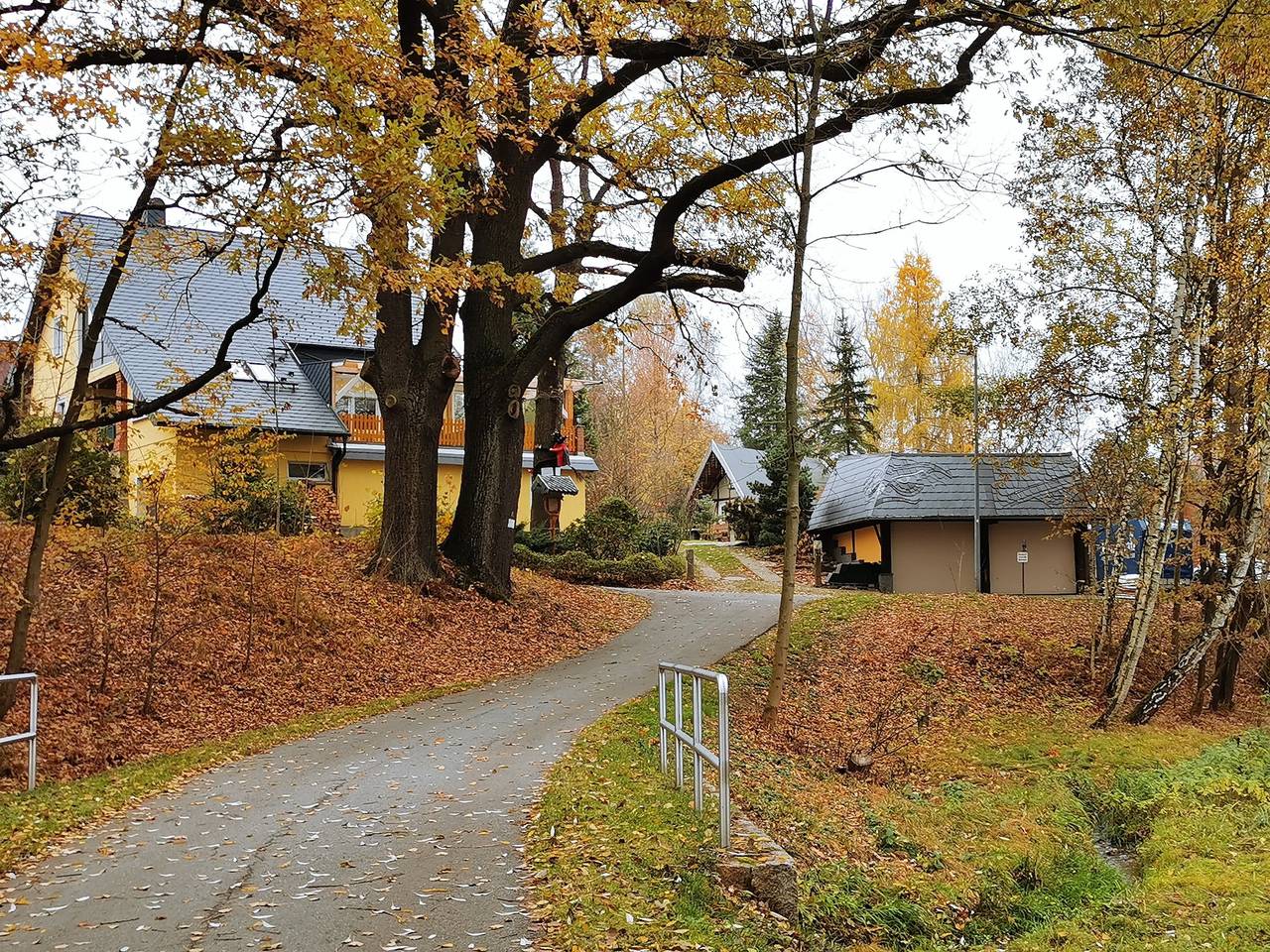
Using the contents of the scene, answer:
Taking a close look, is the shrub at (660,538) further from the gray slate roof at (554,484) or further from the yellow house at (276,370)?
the yellow house at (276,370)

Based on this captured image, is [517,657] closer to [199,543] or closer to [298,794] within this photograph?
[199,543]

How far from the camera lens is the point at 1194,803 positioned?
416 inches

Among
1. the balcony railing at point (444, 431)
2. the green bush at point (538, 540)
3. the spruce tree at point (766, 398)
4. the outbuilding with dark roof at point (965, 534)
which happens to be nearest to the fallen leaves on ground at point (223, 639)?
the balcony railing at point (444, 431)

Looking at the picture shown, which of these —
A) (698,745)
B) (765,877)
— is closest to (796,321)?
(698,745)

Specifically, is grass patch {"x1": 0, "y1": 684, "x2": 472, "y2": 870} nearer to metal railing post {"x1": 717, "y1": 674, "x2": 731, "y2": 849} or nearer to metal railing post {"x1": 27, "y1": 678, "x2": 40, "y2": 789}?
metal railing post {"x1": 27, "y1": 678, "x2": 40, "y2": 789}

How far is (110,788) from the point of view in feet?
28.2

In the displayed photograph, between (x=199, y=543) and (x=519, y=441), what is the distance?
18.5 feet

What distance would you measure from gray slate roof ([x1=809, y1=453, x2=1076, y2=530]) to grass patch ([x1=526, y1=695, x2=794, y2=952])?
Result: 74.1ft

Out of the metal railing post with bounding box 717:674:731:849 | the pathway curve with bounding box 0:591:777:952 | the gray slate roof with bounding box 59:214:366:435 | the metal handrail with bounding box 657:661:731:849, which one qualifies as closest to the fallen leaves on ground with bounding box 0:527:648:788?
the pathway curve with bounding box 0:591:777:952

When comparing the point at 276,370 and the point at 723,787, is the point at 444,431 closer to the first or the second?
the point at 276,370

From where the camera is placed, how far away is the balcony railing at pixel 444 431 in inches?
1195

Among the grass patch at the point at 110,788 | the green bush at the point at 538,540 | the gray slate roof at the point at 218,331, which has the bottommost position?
the grass patch at the point at 110,788

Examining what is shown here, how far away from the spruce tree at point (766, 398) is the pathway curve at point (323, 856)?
1253 inches

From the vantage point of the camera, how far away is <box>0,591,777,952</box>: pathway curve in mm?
5219
